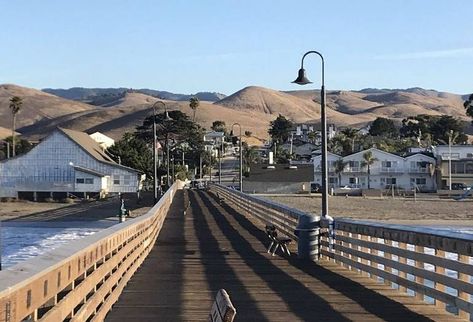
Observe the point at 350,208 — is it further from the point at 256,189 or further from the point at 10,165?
the point at 10,165

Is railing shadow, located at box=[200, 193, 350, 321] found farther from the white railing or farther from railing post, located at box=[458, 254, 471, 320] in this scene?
the white railing

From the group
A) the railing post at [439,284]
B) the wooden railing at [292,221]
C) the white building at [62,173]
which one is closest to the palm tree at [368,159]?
the white building at [62,173]

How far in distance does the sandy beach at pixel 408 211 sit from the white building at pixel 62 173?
32.6 metres

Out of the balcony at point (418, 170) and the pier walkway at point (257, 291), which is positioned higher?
the balcony at point (418, 170)

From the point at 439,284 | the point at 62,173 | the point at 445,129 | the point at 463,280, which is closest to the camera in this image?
the point at 463,280

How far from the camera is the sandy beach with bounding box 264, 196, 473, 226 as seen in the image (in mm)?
69125

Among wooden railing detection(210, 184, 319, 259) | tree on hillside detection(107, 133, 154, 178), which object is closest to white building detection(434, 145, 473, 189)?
tree on hillside detection(107, 133, 154, 178)

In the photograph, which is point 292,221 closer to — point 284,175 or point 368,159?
point 284,175

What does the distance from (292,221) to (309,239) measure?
16.1 feet

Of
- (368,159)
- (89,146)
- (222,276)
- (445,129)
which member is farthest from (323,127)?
(445,129)

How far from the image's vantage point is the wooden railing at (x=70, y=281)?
4.84 m

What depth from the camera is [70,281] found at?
6965mm

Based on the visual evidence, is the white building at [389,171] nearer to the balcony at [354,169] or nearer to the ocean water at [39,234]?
the balcony at [354,169]

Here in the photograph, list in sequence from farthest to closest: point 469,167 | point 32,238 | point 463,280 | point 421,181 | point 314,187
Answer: point 314,187, point 421,181, point 469,167, point 32,238, point 463,280
